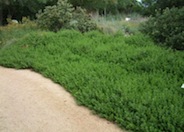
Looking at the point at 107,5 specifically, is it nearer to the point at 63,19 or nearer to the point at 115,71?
the point at 63,19

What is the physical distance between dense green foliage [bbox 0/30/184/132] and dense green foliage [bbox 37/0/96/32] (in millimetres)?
1161

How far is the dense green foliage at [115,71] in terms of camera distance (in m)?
4.31

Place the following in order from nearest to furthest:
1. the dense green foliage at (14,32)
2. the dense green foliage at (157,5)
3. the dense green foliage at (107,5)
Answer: the dense green foliage at (14,32) < the dense green foliage at (157,5) < the dense green foliage at (107,5)

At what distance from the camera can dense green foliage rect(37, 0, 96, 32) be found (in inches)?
390

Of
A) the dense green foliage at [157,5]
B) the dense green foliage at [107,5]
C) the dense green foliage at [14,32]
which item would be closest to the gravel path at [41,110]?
the dense green foliage at [14,32]

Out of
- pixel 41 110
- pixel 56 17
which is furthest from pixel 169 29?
pixel 41 110

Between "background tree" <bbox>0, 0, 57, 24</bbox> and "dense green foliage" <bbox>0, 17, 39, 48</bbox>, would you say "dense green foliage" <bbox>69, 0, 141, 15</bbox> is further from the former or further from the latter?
"dense green foliage" <bbox>0, 17, 39, 48</bbox>

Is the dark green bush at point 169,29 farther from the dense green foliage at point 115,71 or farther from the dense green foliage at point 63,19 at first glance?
the dense green foliage at point 63,19

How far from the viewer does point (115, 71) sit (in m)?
6.02

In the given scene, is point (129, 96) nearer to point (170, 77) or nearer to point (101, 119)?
point (101, 119)

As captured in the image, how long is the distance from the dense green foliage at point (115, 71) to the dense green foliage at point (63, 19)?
1161 mm

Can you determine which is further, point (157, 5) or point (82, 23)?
point (82, 23)

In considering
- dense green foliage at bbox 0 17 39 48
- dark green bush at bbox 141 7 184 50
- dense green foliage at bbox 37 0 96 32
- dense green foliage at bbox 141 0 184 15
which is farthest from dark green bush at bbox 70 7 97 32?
dark green bush at bbox 141 7 184 50

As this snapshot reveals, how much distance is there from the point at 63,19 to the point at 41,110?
18.2 feet
